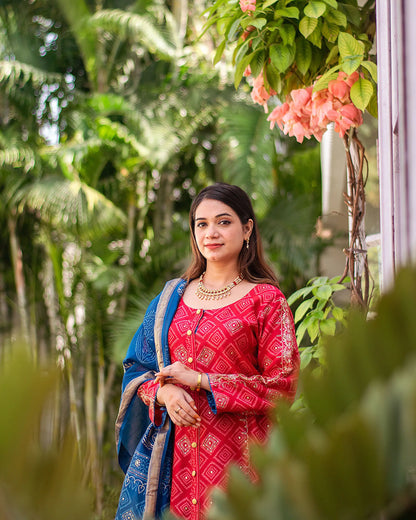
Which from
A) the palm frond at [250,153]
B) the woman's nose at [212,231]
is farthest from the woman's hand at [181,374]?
the palm frond at [250,153]

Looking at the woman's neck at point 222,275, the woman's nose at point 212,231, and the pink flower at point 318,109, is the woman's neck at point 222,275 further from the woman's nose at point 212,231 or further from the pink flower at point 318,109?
the pink flower at point 318,109

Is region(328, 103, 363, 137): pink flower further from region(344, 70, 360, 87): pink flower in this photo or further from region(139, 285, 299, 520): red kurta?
region(139, 285, 299, 520): red kurta

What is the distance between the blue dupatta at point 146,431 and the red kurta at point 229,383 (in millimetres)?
39

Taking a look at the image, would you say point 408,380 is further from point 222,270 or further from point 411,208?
point 222,270

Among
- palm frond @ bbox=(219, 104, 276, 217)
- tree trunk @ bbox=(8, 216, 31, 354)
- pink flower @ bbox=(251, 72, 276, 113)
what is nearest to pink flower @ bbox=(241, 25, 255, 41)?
pink flower @ bbox=(251, 72, 276, 113)

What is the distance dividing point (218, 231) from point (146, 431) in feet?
2.10

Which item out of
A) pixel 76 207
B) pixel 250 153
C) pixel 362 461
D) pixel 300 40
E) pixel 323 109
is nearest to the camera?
pixel 362 461

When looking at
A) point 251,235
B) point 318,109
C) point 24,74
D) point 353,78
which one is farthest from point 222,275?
point 24,74

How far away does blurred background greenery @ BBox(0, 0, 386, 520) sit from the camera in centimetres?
550

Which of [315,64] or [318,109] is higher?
[315,64]

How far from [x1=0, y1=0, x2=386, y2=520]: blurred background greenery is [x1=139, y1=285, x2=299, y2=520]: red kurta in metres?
3.27

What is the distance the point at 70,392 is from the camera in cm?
602

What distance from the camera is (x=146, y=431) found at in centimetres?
187

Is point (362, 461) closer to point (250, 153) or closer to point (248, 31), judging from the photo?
point (248, 31)
